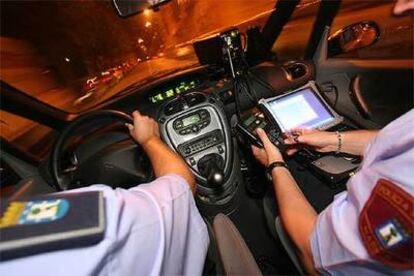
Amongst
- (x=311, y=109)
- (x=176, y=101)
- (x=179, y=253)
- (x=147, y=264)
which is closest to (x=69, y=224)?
(x=147, y=264)

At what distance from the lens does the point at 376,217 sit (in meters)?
0.83

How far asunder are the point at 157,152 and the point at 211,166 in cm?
29

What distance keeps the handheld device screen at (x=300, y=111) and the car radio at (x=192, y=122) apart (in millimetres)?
326

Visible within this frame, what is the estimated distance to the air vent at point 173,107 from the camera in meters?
1.70

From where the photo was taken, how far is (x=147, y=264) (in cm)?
72

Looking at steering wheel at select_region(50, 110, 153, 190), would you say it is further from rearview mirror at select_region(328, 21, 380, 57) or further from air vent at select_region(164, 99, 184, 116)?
rearview mirror at select_region(328, 21, 380, 57)

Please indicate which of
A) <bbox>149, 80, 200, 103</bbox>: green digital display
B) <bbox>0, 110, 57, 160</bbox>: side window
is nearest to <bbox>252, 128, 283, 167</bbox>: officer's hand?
<bbox>149, 80, 200, 103</bbox>: green digital display

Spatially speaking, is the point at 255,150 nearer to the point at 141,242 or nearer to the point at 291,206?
the point at 291,206

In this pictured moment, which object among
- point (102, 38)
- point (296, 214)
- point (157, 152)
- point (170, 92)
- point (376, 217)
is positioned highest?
point (102, 38)

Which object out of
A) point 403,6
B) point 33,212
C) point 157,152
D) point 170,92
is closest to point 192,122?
point 170,92

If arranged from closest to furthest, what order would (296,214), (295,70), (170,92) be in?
(296,214) < (170,92) < (295,70)

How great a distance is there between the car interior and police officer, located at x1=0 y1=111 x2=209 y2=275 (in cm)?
37

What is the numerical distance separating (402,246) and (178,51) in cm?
182

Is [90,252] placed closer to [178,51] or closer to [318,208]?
A: [318,208]
